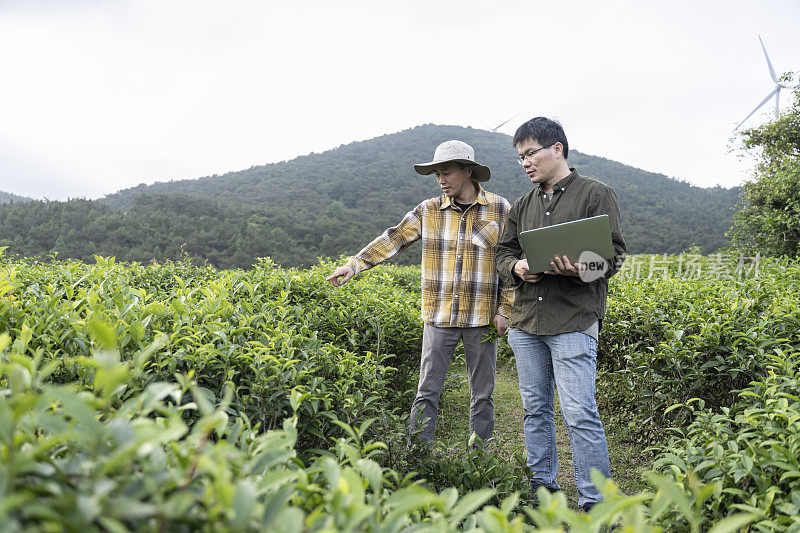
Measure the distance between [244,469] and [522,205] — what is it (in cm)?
239

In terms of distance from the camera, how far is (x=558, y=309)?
2.56 meters

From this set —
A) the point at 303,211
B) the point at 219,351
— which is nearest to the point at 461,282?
the point at 219,351

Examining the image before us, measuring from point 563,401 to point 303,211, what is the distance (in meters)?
35.2

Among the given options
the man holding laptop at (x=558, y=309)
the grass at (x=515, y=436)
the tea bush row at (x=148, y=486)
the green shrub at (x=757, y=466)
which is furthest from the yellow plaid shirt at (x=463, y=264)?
the tea bush row at (x=148, y=486)

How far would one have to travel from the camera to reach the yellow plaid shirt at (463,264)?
10.4 ft

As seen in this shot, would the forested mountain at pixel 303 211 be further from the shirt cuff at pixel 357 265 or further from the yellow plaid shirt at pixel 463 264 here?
the yellow plaid shirt at pixel 463 264

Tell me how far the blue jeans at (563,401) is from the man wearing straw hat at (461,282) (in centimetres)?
40

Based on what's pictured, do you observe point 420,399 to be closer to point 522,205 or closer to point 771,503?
point 522,205

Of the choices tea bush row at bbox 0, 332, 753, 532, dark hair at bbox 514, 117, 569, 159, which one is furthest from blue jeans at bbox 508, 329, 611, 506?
tea bush row at bbox 0, 332, 753, 532

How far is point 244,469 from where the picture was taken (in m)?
0.86

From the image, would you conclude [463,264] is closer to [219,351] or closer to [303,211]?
[219,351]

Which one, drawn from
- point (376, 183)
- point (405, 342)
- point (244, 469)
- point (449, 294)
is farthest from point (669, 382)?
point (376, 183)

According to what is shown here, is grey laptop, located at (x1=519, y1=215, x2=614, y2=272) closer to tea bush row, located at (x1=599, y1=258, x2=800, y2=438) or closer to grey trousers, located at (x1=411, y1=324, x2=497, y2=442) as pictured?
grey trousers, located at (x1=411, y1=324, x2=497, y2=442)

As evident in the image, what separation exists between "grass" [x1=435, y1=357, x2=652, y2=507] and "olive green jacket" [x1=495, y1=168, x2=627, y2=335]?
2.43 feet
